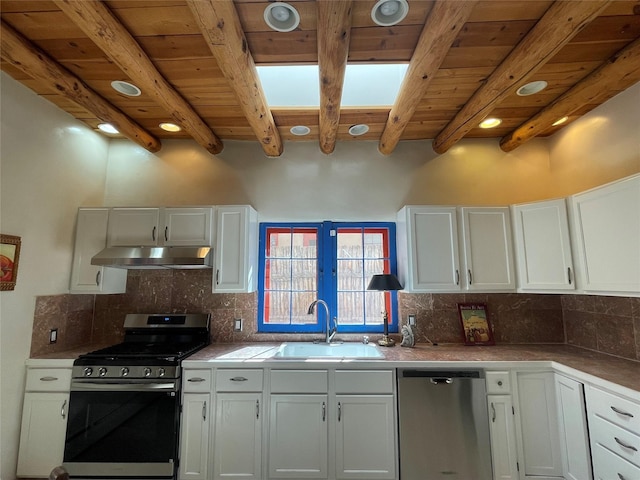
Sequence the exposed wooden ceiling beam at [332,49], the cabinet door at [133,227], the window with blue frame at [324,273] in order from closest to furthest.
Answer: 1. the exposed wooden ceiling beam at [332,49]
2. the cabinet door at [133,227]
3. the window with blue frame at [324,273]

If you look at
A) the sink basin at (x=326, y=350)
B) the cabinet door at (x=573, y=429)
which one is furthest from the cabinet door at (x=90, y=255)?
the cabinet door at (x=573, y=429)

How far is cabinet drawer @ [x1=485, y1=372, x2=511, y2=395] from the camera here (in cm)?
224

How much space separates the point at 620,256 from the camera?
2006 mm

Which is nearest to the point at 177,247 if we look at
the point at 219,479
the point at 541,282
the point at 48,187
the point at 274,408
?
the point at 48,187

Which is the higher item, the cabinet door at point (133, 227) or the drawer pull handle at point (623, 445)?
the cabinet door at point (133, 227)

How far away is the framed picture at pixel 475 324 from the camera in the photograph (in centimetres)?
282

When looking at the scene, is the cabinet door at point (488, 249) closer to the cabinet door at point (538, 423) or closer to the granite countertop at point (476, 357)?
the granite countertop at point (476, 357)

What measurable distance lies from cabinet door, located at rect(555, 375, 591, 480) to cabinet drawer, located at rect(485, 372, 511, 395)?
0.34m

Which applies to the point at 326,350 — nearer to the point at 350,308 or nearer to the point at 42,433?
the point at 350,308

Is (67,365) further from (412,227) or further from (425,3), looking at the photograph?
(425,3)

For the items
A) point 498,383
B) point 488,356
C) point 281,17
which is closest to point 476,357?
point 488,356

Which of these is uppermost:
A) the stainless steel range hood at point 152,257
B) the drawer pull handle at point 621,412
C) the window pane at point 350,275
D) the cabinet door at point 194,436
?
the stainless steel range hood at point 152,257

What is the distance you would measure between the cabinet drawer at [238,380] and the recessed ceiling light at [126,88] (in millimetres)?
2207

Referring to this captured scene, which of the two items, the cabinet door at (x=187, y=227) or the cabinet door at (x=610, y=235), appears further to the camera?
the cabinet door at (x=187, y=227)
